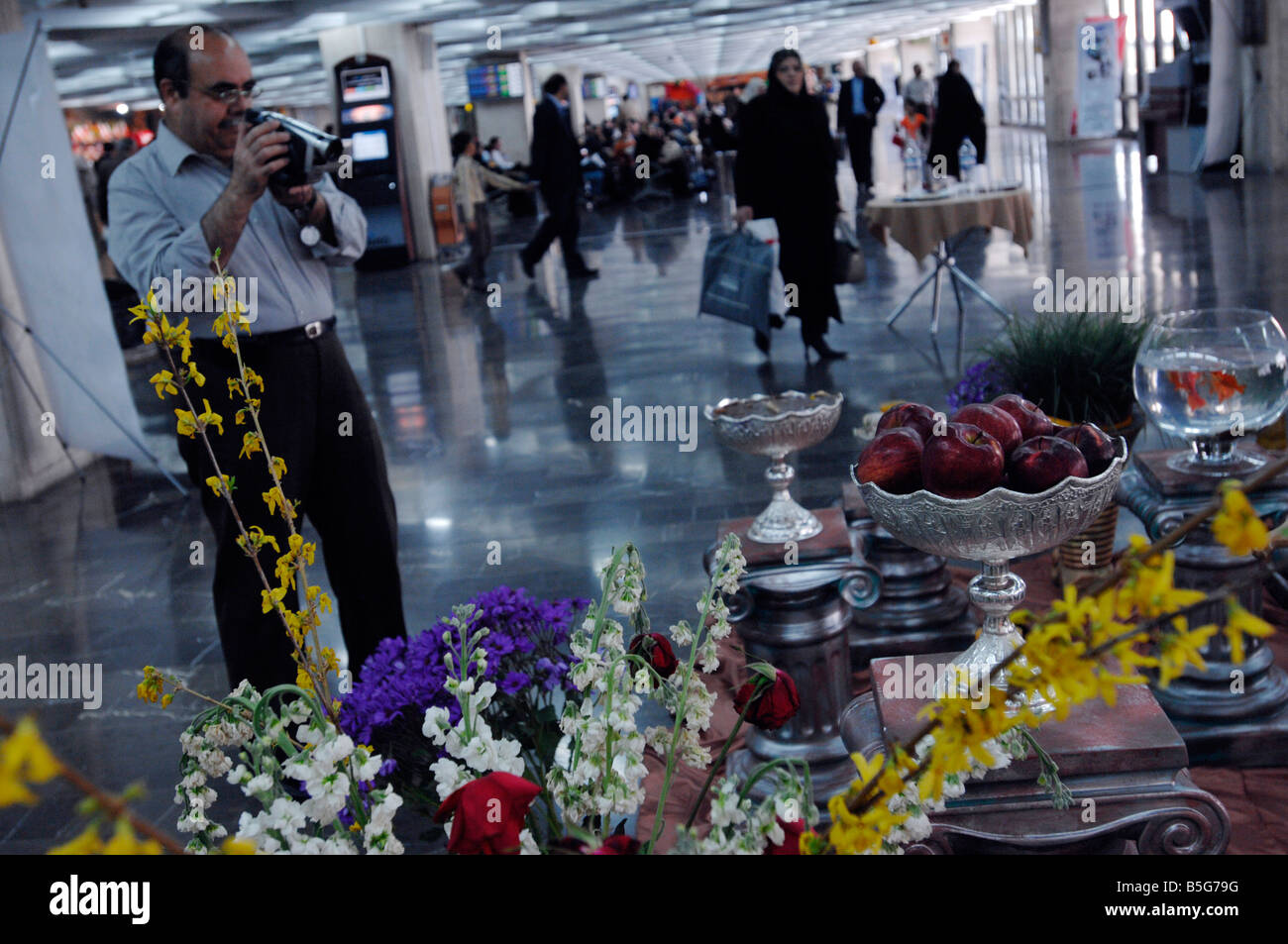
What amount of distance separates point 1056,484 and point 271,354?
5.84ft

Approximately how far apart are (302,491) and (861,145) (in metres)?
12.8

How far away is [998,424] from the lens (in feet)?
5.00

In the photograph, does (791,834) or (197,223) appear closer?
(791,834)

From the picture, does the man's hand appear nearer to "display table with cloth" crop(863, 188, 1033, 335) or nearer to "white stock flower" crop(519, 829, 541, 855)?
"white stock flower" crop(519, 829, 541, 855)

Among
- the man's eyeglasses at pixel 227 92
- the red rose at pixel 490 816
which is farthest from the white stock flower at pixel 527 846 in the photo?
the man's eyeglasses at pixel 227 92

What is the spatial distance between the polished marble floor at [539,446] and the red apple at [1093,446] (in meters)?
2.08

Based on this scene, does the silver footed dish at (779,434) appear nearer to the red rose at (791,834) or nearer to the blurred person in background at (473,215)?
the red rose at (791,834)

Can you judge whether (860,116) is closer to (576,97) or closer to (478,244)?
(478,244)

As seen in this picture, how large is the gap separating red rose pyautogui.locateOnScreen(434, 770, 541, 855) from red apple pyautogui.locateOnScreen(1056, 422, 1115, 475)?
104cm

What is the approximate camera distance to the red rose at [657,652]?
0.95 m

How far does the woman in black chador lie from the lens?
6305 millimetres

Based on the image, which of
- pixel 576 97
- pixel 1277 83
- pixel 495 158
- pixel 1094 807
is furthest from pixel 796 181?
pixel 576 97

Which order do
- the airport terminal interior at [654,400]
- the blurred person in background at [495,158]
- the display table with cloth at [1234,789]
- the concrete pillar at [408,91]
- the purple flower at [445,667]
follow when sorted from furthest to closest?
the blurred person in background at [495,158] < the concrete pillar at [408,91] < the display table with cloth at [1234,789] < the airport terminal interior at [654,400] < the purple flower at [445,667]

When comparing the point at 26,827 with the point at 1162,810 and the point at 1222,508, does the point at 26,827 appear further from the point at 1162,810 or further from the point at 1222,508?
the point at 1222,508
